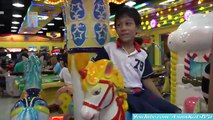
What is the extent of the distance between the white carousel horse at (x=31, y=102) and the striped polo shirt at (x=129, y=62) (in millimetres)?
674

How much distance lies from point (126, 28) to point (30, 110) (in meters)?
1.01

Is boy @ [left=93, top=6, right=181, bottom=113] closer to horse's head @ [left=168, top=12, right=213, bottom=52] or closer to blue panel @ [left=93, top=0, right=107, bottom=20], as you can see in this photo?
blue panel @ [left=93, top=0, right=107, bottom=20]

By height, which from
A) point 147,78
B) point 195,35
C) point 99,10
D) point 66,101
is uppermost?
point 99,10

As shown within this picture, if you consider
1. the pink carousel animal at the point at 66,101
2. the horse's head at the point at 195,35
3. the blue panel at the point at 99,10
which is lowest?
the pink carousel animal at the point at 66,101

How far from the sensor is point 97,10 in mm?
2359

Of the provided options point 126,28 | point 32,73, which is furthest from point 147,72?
point 32,73

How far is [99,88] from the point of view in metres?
1.46

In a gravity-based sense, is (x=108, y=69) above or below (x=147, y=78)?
above

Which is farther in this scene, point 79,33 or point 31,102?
point 79,33

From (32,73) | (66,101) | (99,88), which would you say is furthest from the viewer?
(66,101)

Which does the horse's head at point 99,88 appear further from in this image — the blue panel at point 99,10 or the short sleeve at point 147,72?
the blue panel at point 99,10

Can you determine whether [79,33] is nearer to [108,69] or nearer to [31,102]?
[31,102]

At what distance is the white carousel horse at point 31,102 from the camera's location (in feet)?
6.55

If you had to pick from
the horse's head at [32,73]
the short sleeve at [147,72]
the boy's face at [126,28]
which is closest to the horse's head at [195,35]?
the short sleeve at [147,72]
